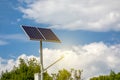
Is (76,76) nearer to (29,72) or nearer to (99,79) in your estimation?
(99,79)

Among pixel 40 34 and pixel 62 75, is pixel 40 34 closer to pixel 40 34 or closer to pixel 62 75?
pixel 40 34

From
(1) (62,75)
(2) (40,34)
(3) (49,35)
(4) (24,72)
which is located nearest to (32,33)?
(2) (40,34)

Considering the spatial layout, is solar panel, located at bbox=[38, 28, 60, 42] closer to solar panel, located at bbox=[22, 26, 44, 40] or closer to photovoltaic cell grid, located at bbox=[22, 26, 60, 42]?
photovoltaic cell grid, located at bbox=[22, 26, 60, 42]

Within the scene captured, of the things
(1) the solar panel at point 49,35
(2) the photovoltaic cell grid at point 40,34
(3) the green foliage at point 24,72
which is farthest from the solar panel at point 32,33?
(3) the green foliage at point 24,72

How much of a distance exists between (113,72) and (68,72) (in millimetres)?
8861

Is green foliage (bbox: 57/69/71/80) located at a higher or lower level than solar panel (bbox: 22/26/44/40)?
higher

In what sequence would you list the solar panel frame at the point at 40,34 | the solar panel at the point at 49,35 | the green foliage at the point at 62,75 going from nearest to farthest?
the solar panel frame at the point at 40,34 < the solar panel at the point at 49,35 < the green foliage at the point at 62,75

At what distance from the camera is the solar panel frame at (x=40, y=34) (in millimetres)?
22359

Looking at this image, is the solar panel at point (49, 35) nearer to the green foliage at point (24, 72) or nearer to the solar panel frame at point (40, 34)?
the solar panel frame at point (40, 34)

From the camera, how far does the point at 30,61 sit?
49.5 m

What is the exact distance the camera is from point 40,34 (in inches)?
907

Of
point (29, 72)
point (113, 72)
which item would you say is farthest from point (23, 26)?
point (113, 72)

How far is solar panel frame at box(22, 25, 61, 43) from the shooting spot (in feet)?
73.4

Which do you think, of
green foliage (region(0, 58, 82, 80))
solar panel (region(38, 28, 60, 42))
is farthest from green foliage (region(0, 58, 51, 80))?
solar panel (region(38, 28, 60, 42))
